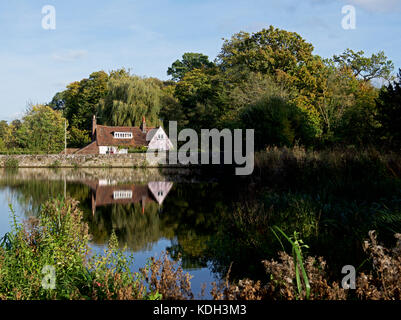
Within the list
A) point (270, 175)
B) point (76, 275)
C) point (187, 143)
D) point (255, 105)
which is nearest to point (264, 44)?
point (187, 143)

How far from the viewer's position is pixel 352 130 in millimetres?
29938

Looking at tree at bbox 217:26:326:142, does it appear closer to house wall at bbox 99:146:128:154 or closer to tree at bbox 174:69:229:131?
tree at bbox 174:69:229:131

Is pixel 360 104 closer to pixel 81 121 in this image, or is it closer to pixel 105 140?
pixel 105 140

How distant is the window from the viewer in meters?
21.4

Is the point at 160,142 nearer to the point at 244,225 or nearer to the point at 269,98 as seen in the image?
the point at 269,98

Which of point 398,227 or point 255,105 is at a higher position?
point 255,105

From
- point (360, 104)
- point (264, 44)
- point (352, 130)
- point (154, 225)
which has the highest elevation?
point (264, 44)

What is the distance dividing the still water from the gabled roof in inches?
958

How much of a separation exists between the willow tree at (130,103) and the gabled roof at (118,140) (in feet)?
5.62

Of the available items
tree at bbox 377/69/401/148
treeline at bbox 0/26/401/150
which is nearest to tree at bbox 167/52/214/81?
treeline at bbox 0/26/401/150

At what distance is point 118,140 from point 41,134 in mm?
Result: 10527

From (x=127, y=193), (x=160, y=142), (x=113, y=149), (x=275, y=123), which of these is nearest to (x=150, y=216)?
(x=127, y=193)
